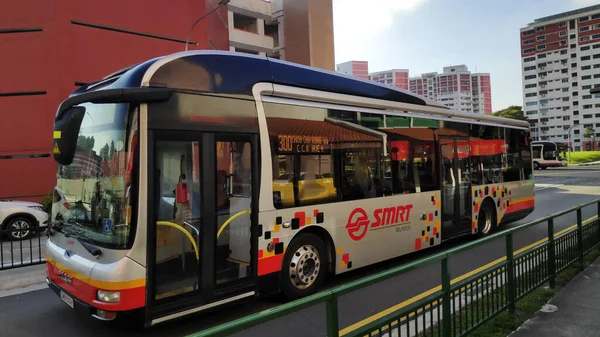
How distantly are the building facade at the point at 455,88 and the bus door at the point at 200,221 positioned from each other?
144307 millimetres

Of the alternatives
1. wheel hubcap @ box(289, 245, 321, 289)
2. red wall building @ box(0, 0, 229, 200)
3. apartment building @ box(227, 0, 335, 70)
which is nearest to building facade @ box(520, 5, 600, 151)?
apartment building @ box(227, 0, 335, 70)

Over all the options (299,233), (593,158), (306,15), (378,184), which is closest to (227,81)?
(299,233)

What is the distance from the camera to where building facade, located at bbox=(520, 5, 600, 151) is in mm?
105794

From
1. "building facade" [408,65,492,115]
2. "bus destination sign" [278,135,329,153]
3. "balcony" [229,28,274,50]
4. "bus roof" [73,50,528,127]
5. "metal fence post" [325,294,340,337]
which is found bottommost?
"metal fence post" [325,294,340,337]

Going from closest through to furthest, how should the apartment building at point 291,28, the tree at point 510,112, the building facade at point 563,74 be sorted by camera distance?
the apartment building at point 291,28 < the tree at point 510,112 < the building facade at point 563,74

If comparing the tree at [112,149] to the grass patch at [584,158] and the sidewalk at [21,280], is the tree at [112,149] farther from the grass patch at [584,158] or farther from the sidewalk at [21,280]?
the grass patch at [584,158]

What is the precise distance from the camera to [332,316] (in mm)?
2592

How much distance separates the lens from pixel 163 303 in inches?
168

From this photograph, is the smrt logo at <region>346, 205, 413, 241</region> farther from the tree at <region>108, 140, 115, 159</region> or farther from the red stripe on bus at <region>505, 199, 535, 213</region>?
the red stripe on bus at <region>505, 199, 535, 213</region>

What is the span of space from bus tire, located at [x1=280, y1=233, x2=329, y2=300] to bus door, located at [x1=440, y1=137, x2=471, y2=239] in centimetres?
356

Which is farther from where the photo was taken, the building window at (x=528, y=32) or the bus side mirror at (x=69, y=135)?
the building window at (x=528, y=32)

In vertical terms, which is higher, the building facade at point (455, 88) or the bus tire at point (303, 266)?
the building facade at point (455, 88)

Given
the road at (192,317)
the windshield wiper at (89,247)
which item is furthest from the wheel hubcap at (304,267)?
the windshield wiper at (89,247)

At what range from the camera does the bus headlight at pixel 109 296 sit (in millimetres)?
3984
